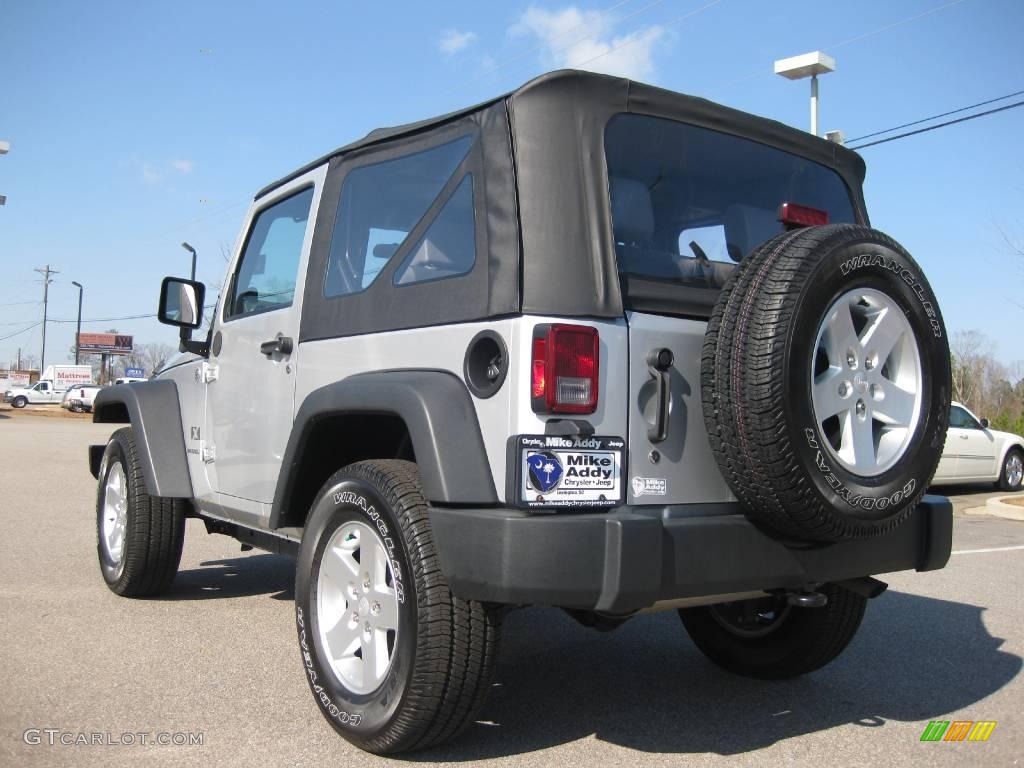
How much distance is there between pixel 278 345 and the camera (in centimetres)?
403

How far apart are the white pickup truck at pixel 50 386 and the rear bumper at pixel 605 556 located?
56134mm

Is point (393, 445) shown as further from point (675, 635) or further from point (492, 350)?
point (675, 635)

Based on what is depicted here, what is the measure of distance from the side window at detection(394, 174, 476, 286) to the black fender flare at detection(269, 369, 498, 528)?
0.35 m

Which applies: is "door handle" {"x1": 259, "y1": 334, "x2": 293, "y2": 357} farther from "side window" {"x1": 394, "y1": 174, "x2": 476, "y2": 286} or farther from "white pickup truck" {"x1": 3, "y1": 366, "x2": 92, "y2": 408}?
"white pickup truck" {"x1": 3, "y1": 366, "x2": 92, "y2": 408}

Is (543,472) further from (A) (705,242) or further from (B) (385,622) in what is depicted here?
(A) (705,242)

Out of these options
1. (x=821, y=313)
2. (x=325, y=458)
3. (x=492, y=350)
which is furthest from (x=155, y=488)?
(x=821, y=313)

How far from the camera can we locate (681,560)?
2812mm

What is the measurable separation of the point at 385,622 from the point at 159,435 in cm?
244

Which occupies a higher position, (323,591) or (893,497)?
(893,497)

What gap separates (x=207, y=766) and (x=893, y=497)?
7.48 feet

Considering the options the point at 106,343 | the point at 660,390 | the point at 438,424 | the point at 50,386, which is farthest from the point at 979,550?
the point at 106,343

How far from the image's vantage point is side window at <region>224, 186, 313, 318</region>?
4223 millimetres

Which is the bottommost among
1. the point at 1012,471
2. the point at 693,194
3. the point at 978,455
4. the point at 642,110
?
the point at 1012,471

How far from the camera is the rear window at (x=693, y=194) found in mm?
3174
